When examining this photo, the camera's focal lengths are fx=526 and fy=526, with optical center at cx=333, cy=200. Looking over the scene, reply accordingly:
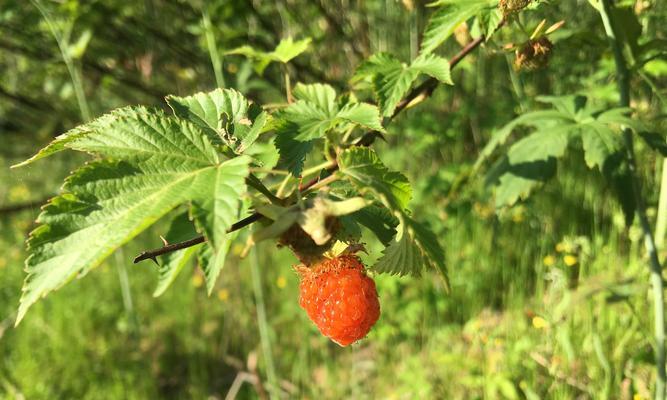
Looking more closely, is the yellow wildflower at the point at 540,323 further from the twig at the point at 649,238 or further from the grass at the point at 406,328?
the twig at the point at 649,238

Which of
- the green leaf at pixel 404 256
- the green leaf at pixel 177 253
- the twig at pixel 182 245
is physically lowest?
the green leaf at pixel 404 256

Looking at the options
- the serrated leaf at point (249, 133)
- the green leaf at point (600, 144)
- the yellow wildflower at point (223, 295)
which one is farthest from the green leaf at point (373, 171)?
the yellow wildflower at point (223, 295)

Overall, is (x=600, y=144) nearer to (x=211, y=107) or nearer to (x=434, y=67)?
(x=434, y=67)

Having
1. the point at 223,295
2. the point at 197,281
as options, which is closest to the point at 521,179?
the point at 223,295

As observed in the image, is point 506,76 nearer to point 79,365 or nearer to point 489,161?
point 489,161

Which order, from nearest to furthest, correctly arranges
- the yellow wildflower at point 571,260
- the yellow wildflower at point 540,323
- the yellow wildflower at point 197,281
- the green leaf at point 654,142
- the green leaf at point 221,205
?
1. the green leaf at point 221,205
2. the green leaf at point 654,142
3. the yellow wildflower at point 540,323
4. the yellow wildflower at point 571,260
5. the yellow wildflower at point 197,281

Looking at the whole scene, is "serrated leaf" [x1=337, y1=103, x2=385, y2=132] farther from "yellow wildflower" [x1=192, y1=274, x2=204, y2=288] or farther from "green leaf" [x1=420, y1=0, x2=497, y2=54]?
"yellow wildflower" [x1=192, y1=274, x2=204, y2=288]

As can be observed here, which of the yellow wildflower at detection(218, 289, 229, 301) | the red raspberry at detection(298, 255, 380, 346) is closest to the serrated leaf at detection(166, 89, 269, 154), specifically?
the red raspberry at detection(298, 255, 380, 346)

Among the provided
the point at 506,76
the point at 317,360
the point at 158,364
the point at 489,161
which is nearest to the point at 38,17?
the point at 158,364
